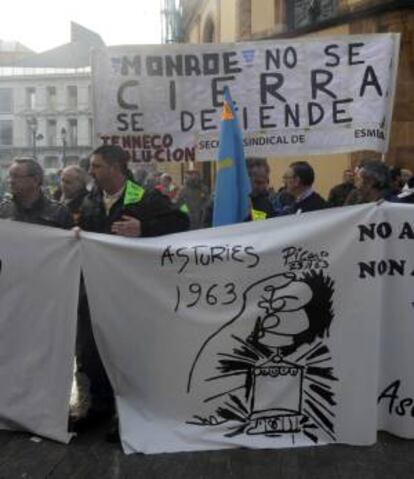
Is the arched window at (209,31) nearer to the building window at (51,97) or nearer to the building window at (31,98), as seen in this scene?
the building window at (51,97)

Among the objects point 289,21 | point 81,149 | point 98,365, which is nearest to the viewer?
point 98,365

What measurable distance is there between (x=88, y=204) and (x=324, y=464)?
242 centimetres

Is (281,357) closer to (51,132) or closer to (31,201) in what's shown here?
(31,201)

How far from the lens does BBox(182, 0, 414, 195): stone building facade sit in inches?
469

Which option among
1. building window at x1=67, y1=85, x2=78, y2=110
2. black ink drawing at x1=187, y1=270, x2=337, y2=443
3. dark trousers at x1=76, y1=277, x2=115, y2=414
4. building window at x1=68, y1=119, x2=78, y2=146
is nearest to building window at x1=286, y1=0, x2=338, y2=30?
dark trousers at x1=76, y1=277, x2=115, y2=414

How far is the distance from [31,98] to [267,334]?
10377 centimetres

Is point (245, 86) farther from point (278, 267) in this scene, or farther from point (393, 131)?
point (393, 131)

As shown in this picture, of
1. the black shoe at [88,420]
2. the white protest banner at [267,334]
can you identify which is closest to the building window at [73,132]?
the black shoe at [88,420]

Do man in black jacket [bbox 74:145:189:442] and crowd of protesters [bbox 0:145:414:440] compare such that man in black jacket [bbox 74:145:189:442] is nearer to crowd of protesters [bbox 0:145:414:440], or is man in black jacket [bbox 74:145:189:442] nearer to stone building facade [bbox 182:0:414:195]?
crowd of protesters [bbox 0:145:414:440]

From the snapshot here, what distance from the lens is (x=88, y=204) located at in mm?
5508

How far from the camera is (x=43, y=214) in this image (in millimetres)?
5418

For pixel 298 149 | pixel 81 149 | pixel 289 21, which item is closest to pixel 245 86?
pixel 298 149

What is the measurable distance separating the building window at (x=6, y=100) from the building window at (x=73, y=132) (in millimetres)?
9414

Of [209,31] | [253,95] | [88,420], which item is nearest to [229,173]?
[253,95]
